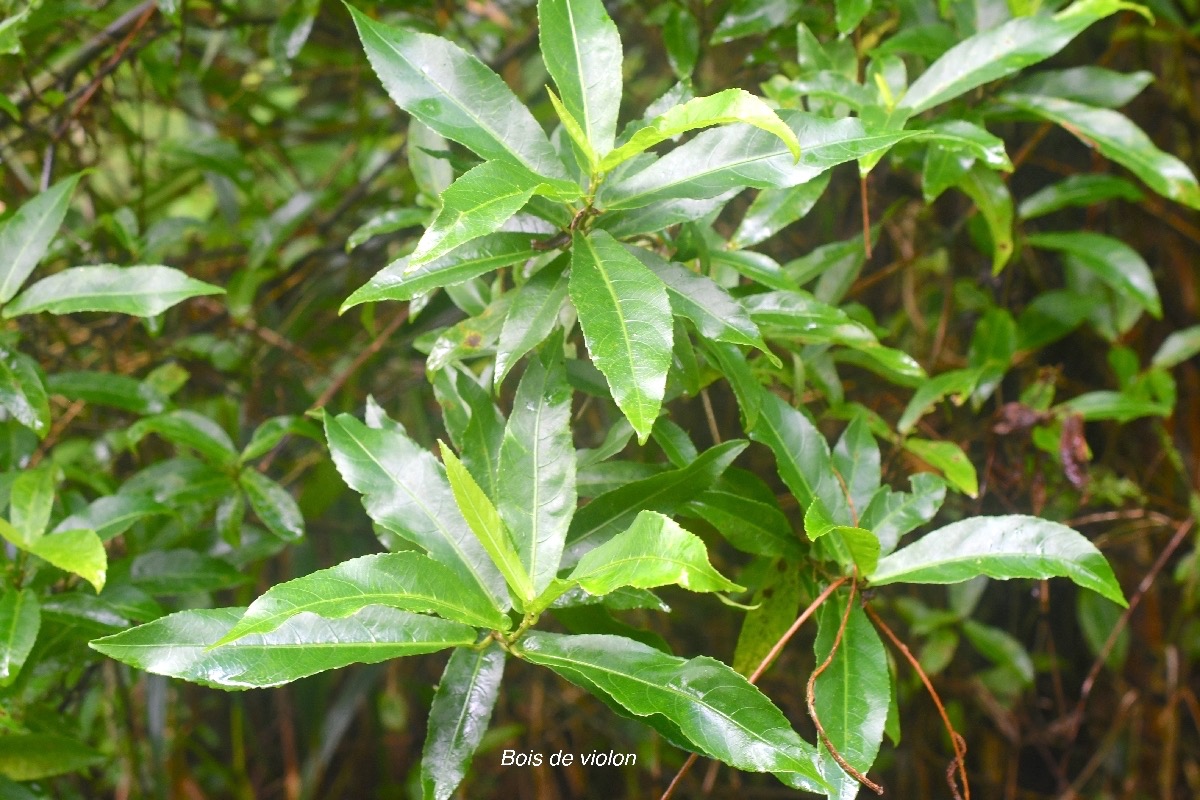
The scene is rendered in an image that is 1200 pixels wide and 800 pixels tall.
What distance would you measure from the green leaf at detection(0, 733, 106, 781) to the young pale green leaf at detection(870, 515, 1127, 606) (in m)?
0.81

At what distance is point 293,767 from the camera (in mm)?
1911

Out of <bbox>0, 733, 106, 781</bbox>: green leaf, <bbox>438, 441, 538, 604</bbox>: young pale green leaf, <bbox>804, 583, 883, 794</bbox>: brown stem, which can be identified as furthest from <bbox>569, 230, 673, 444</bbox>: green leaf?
<bbox>0, 733, 106, 781</bbox>: green leaf

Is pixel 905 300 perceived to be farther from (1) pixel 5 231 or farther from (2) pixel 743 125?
(1) pixel 5 231

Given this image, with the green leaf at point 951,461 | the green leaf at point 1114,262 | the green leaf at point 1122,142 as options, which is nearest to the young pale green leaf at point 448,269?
the green leaf at point 951,461

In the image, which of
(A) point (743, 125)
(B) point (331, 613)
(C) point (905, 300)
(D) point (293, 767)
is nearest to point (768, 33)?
(C) point (905, 300)

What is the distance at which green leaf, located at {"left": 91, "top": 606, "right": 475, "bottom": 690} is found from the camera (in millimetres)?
611

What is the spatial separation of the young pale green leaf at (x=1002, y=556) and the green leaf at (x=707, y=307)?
0.65 ft

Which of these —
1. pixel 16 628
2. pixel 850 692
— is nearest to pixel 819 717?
pixel 850 692

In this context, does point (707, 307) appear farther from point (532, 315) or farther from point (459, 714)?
point (459, 714)

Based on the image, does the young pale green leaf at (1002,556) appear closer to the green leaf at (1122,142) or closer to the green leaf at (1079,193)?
the green leaf at (1122,142)

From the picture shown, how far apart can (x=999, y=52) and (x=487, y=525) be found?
0.64 metres

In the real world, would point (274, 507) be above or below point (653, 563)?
below

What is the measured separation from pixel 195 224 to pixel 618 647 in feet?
3.12

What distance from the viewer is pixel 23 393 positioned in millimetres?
875
